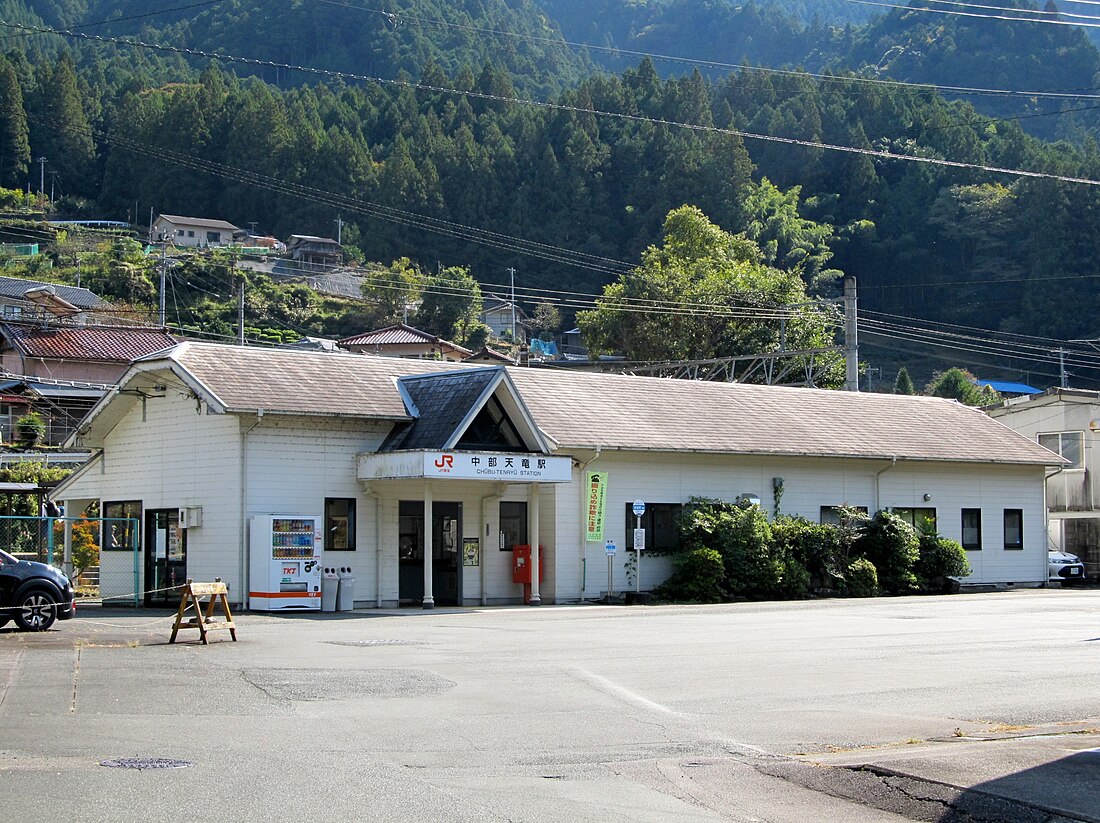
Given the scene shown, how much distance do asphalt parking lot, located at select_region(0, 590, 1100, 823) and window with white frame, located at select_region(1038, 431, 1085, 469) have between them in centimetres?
2681

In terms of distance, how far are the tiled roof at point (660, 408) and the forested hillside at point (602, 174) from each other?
72.6 m

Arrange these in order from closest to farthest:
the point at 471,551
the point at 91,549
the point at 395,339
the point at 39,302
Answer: the point at 471,551, the point at 91,549, the point at 39,302, the point at 395,339

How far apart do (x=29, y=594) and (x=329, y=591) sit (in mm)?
7885

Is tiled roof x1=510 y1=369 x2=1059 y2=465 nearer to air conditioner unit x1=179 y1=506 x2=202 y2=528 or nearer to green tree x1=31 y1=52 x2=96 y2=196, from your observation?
air conditioner unit x1=179 y1=506 x2=202 y2=528

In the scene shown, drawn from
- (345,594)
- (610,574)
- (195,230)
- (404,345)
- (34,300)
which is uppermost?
(195,230)

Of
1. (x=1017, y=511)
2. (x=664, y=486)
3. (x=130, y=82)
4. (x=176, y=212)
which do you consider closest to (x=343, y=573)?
(x=664, y=486)

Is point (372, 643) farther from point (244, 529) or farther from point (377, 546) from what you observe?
point (377, 546)

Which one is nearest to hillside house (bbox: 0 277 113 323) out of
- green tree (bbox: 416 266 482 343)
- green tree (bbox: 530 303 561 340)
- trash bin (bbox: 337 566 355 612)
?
green tree (bbox: 416 266 482 343)

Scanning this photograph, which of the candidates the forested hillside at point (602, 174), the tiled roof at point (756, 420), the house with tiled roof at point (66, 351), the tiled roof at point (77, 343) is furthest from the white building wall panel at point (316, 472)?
the forested hillside at point (602, 174)

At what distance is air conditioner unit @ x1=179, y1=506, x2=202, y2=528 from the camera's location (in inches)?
1123

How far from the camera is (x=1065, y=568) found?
43125mm

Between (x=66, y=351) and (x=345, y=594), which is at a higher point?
(x=66, y=351)

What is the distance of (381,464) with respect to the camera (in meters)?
28.5

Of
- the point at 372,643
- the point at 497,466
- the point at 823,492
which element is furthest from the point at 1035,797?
the point at 823,492
